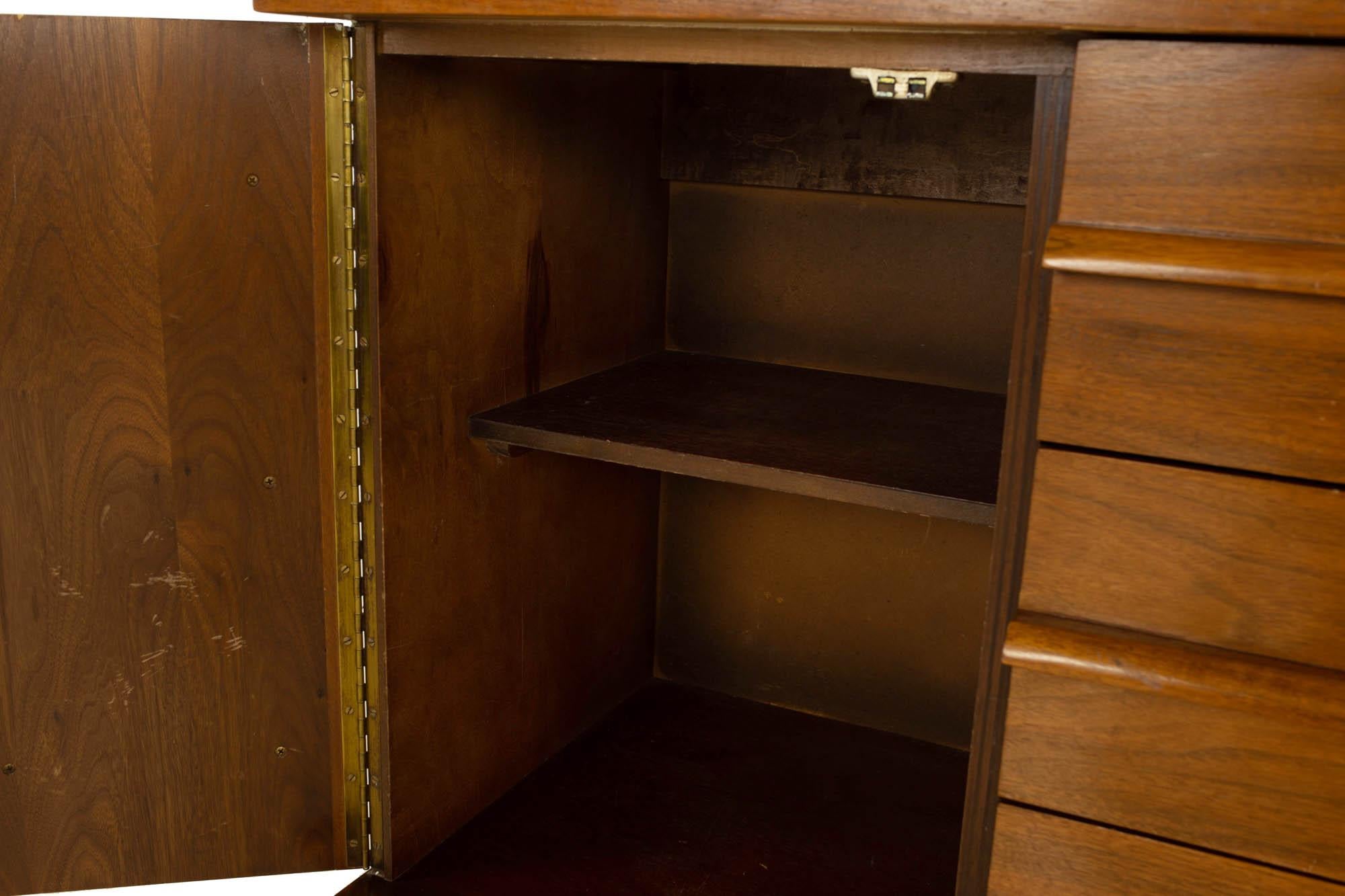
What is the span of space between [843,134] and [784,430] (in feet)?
1.43

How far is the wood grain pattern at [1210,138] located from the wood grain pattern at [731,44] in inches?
2.7

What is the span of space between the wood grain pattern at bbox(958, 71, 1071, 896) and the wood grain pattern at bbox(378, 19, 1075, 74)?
4cm

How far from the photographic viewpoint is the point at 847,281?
180 cm

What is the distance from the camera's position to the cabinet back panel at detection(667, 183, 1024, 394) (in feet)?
5.65

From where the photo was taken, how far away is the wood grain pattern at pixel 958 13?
0.91m

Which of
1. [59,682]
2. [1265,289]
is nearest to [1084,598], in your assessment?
[1265,289]

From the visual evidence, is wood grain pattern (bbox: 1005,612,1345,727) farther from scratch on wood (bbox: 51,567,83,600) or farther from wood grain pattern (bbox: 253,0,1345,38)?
scratch on wood (bbox: 51,567,83,600)

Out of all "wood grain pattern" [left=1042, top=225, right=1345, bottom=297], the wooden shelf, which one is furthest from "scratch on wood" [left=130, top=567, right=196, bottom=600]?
"wood grain pattern" [left=1042, top=225, right=1345, bottom=297]

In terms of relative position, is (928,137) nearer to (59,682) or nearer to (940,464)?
(940,464)

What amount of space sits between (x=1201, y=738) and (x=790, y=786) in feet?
2.62

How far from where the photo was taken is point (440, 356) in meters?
1.49

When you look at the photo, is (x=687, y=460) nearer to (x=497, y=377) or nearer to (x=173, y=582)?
(x=497, y=377)

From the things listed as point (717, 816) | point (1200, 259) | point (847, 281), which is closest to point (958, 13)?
point (1200, 259)

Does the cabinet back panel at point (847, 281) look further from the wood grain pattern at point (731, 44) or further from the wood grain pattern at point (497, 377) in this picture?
the wood grain pattern at point (731, 44)
